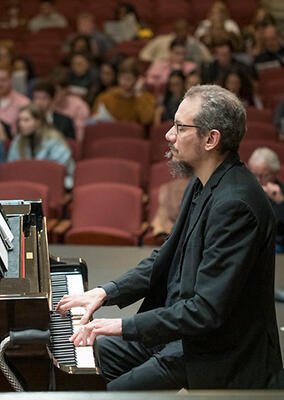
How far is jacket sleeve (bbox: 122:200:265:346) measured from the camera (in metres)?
1.74

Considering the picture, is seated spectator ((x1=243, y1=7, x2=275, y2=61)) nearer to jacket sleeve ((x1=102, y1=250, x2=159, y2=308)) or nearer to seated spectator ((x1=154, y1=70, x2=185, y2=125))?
seated spectator ((x1=154, y1=70, x2=185, y2=125))

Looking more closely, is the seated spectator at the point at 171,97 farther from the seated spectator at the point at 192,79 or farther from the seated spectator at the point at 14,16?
the seated spectator at the point at 14,16

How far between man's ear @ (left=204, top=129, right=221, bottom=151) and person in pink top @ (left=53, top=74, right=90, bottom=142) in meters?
4.10

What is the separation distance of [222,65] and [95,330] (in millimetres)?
4748

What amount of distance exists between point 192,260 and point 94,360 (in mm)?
378

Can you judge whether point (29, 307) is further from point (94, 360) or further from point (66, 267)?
point (66, 267)

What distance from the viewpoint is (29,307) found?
67.2 inches

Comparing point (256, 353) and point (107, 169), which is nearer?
point (256, 353)

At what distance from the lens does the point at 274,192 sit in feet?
11.4

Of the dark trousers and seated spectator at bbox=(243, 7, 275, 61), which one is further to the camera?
seated spectator at bbox=(243, 7, 275, 61)

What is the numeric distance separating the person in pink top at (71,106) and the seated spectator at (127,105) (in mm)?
152

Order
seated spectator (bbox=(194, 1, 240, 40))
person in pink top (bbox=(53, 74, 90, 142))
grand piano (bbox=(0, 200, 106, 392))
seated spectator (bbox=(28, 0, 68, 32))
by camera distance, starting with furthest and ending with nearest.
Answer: seated spectator (bbox=(28, 0, 68, 32)) → seated spectator (bbox=(194, 1, 240, 40)) → person in pink top (bbox=(53, 74, 90, 142)) → grand piano (bbox=(0, 200, 106, 392))

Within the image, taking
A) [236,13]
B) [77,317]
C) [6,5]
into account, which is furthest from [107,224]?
[6,5]

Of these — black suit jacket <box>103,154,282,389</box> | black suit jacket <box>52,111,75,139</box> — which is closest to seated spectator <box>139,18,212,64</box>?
black suit jacket <box>52,111,75,139</box>
